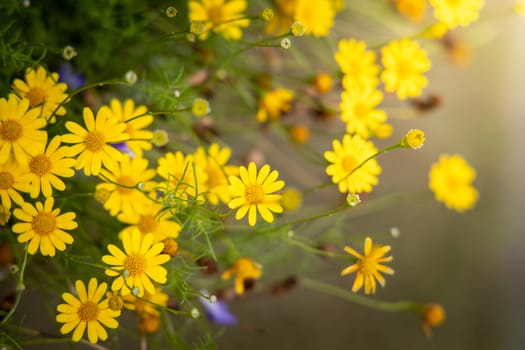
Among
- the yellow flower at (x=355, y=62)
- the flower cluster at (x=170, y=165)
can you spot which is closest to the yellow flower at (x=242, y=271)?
the flower cluster at (x=170, y=165)

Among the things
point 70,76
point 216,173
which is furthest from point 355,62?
point 70,76

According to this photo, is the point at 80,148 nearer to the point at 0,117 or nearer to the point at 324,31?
the point at 0,117

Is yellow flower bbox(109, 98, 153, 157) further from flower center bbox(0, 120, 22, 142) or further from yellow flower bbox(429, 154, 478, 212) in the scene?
yellow flower bbox(429, 154, 478, 212)

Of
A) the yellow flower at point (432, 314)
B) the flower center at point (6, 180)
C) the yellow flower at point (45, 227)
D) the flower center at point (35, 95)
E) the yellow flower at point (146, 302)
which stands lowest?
the yellow flower at point (146, 302)

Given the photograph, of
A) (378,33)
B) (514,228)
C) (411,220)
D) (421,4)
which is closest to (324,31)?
(421,4)

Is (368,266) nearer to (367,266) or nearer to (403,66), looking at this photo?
(367,266)

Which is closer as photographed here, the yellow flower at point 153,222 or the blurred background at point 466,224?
the yellow flower at point 153,222

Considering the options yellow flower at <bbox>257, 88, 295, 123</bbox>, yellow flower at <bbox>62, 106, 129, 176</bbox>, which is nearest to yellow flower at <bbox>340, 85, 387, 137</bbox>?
yellow flower at <bbox>257, 88, 295, 123</bbox>

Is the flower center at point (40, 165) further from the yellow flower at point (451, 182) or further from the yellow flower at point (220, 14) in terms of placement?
the yellow flower at point (451, 182)
